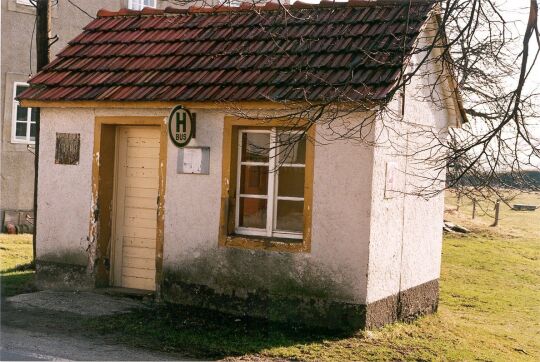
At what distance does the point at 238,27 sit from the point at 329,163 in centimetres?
331

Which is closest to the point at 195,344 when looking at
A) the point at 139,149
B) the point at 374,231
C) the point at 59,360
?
the point at 59,360

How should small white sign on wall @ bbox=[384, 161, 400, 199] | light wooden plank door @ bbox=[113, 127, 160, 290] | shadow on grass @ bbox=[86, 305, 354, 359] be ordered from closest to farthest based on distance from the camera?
shadow on grass @ bbox=[86, 305, 354, 359] < small white sign on wall @ bbox=[384, 161, 400, 199] < light wooden plank door @ bbox=[113, 127, 160, 290]

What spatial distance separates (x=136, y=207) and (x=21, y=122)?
10.1m

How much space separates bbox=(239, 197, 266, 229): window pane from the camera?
11266mm

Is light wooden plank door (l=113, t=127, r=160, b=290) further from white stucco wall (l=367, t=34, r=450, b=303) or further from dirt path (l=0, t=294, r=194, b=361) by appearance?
white stucco wall (l=367, t=34, r=450, b=303)

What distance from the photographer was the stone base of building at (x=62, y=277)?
494 inches

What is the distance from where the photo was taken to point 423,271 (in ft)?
41.1

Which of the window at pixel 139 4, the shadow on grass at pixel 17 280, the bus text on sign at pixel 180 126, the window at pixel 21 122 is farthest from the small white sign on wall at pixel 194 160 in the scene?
the window at pixel 139 4

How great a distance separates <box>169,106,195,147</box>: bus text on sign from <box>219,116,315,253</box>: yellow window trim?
22.0 inches

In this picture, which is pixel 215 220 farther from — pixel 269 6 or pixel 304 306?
pixel 269 6

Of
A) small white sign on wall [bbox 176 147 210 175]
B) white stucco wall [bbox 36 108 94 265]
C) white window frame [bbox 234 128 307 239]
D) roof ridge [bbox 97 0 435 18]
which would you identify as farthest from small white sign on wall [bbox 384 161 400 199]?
white stucco wall [bbox 36 108 94 265]

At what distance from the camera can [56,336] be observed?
9.70 meters

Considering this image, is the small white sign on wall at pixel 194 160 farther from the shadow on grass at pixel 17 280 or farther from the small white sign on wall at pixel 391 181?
the shadow on grass at pixel 17 280

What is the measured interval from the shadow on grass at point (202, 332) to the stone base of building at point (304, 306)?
4.8 inches
